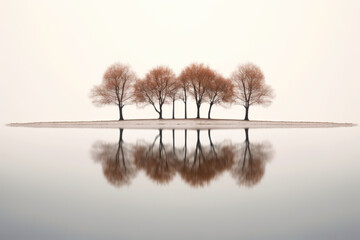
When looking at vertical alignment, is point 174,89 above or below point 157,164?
above

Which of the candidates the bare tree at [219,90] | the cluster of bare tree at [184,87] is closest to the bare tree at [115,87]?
the cluster of bare tree at [184,87]

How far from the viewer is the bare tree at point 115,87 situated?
220 feet

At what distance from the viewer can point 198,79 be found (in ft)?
214

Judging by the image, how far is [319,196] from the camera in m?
10.5

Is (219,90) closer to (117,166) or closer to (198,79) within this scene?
(198,79)

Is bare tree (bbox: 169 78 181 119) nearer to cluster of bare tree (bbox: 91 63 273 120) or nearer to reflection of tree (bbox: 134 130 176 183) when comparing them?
cluster of bare tree (bbox: 91 63 273 120)

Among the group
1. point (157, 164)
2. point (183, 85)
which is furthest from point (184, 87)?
point (157, 164)

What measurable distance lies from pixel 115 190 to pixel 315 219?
6597mm

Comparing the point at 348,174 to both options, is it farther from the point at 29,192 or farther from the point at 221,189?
the point at 29,192

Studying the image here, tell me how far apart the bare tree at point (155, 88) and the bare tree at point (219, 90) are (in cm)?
821

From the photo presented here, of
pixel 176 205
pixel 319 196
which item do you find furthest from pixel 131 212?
pixel 319 196

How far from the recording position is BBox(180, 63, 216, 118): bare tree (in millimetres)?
64875

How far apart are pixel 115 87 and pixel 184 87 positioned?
14744 millimetres

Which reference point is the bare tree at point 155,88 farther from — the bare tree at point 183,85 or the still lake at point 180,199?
the still lake at point 180,199
